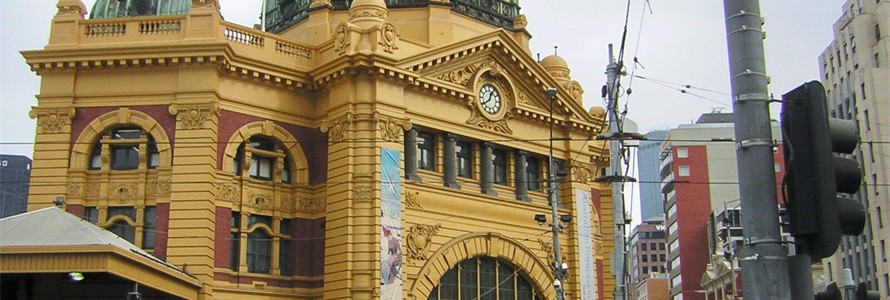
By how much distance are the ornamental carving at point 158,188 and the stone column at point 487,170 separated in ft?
43.0

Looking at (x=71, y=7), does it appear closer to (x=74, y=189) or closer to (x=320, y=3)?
(x=74, y=189)

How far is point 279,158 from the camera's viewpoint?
125 ft

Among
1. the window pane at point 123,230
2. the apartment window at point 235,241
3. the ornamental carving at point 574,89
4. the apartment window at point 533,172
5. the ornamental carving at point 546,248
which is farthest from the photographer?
the ornamental carving at point 574,89

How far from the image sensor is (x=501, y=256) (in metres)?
41.2

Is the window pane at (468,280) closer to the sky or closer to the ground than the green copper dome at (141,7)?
closer to the ground

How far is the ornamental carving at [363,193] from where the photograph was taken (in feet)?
120

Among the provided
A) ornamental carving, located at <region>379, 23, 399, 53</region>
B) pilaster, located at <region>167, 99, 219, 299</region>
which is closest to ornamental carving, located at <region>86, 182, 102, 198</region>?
pilaster, located at <region>167, 99, 219, 299</region>

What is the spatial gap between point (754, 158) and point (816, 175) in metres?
0.58

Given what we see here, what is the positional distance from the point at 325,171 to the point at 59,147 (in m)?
9.57

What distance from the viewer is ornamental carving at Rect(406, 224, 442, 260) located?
37.7 m

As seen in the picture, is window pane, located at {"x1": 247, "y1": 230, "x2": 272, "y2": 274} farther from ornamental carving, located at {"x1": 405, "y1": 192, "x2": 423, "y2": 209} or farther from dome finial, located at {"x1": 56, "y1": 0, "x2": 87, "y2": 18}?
dome finial, located at {"x1": 56, "y1": 0, "x2": 87, "y2": 18}

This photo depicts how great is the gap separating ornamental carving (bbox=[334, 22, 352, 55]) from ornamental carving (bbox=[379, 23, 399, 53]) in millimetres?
1249

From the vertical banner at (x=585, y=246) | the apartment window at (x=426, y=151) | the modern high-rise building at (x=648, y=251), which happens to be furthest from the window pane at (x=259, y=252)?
the modern high-rise building at (x=648, y=251)

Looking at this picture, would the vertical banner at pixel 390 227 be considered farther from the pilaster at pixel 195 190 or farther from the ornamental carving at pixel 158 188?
the ornamental carving at pixel 158 188
